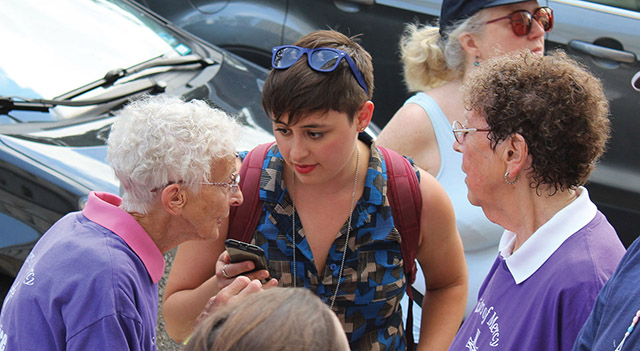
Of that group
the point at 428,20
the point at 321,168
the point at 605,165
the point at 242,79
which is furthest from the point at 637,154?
the point at 321,168

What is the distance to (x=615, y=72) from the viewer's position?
161 inches

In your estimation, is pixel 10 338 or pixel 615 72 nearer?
pixel 10 338

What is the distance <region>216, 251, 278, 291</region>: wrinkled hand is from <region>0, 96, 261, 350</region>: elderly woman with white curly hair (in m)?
0.10

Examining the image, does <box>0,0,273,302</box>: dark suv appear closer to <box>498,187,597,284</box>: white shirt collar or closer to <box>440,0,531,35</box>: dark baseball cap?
<box>440,0,531,35</box>: dark baseball cap

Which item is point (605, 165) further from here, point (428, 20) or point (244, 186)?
point (244, 186)

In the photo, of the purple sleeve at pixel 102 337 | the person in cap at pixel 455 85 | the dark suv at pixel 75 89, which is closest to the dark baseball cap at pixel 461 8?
the person in cap at pixel 455 85

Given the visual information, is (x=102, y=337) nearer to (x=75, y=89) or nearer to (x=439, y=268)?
(x=439, y=268)

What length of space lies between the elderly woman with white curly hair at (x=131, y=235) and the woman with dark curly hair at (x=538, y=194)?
0.68 meters

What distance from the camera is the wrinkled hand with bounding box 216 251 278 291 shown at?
79.0 inches

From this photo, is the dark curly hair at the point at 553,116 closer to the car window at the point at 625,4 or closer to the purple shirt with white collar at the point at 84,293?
the purple shirt with white collar at the point at 84,293

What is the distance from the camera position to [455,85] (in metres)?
2.93

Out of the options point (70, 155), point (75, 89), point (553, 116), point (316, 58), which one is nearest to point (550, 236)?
point (553, 116)

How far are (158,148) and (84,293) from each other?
436 millimetres

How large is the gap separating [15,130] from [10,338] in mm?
1545
